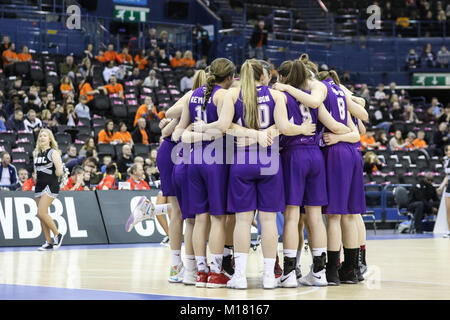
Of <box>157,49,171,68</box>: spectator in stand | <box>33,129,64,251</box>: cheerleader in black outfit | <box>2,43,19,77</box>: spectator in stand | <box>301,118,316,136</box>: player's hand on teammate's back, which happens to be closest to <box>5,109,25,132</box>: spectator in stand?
<box>2,43,19,77</box>: spectator in stand

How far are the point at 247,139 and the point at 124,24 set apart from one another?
2023cm

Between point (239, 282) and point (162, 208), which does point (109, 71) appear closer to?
point (162, 208)

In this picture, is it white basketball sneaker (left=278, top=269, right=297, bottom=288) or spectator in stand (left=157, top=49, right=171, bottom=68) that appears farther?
spectator in stand (left=157, top=49, right=171, bottom=68)

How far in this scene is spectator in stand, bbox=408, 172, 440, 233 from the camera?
651 inches

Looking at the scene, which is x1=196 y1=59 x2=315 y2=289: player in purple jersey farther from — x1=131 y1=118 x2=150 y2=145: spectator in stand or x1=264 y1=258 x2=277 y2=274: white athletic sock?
x1=131 y1=118 x2=150 y2=145: spectator in stand

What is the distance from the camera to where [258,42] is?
24.2m

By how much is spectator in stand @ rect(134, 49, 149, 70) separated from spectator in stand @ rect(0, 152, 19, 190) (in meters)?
8.51

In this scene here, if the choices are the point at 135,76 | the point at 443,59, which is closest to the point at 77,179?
the point at 135,76

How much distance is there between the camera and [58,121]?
1708cm

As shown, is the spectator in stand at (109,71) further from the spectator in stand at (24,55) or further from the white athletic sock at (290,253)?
the white athletic sock at (290,253)

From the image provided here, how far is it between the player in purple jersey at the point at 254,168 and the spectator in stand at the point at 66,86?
1228 centimetres
